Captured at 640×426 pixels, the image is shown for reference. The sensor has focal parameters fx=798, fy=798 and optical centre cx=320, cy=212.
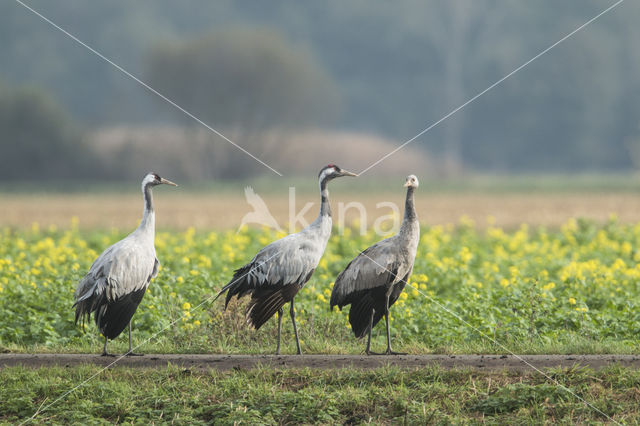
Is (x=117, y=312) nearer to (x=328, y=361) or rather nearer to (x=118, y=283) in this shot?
(x=118, y=283)

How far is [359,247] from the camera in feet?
55.7

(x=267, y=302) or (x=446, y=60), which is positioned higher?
(x=446, y=60)

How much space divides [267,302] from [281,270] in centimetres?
42

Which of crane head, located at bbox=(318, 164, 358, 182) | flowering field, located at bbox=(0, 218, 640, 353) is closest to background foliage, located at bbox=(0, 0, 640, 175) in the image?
flowering field, located at bbox=(0, 218, 640, 353)

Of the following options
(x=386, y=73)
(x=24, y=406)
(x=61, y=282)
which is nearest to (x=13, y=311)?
(x=61, y=282)

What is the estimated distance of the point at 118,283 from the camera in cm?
877

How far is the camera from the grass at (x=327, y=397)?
23.5 feet

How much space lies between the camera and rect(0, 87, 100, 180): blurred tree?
1863 inches

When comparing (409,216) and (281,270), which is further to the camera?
(409,216)

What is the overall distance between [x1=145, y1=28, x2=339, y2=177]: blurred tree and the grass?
44.4 m

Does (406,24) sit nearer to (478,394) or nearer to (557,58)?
(557,58)

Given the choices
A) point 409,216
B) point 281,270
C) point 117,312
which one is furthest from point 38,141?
point 409,216

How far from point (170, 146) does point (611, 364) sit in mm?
41694

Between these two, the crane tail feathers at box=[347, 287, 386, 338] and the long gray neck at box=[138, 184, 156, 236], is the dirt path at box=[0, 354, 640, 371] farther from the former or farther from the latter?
the long gray neck at box=[138, 184, 156, 236]
